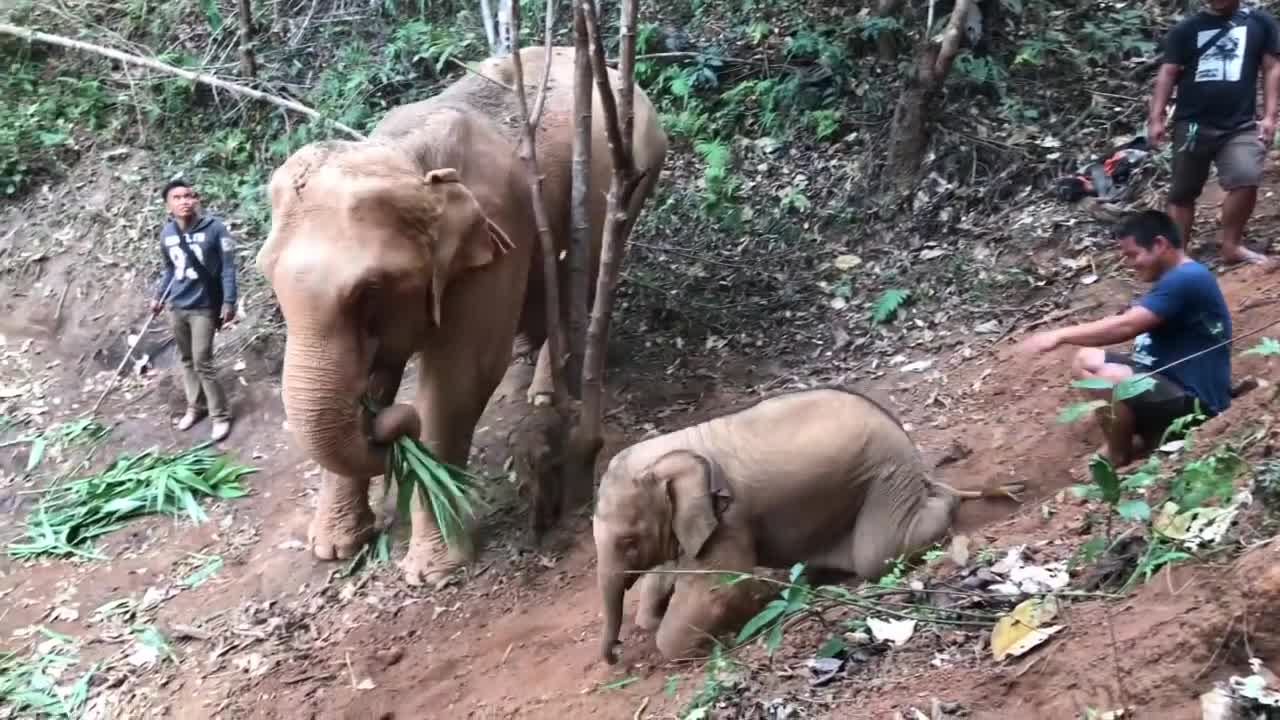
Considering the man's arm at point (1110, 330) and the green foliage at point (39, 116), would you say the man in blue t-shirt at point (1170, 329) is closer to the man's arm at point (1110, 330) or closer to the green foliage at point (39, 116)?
the man's arm at point (1110, 330)

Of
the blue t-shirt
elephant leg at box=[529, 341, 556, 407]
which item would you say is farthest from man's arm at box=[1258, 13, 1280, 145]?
elephant leg at box=[529, 341, 556, 407]

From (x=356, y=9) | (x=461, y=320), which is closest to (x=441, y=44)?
(x=356, y=9)

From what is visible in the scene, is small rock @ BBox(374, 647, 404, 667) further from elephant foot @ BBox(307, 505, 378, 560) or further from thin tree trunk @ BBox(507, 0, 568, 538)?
thin tree trunk @ BBox(507, 0, 568, 538)

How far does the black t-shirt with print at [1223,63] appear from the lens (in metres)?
5.83

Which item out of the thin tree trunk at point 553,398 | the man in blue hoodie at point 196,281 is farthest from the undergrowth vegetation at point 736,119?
the thin tree trunk at point 553,398

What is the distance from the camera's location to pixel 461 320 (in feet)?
17.0

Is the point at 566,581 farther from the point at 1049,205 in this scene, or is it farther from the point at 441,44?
the point at 441,44

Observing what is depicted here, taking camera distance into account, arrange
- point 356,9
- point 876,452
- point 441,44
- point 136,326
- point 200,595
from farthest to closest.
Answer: point 356,9 → point 441,44 → point 136,326 → point 200,595 → point 876,452

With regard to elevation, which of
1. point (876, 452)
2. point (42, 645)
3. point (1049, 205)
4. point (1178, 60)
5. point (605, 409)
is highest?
point (1178, 60)

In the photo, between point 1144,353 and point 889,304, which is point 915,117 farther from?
point 1144,353

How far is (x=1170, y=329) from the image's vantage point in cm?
443

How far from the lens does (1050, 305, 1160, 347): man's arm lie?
4141 millimetres

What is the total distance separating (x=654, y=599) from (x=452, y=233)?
76.2 inches

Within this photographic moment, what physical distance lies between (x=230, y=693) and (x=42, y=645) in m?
1.37
